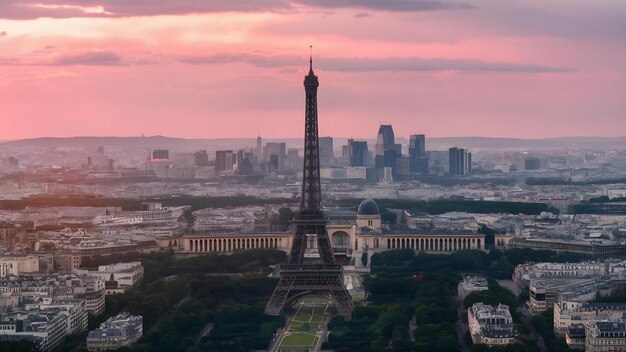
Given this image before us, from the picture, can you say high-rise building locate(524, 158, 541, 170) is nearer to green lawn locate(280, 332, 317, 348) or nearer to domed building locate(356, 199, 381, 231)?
domed building locate(356, 199, 381, 231)

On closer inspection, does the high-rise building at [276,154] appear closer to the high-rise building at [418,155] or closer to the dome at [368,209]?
the high-rise building at [418,155]

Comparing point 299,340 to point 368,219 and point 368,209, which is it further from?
point 368,209

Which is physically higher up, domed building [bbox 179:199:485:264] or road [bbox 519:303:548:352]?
domed building [bbox 179:199:485:264]

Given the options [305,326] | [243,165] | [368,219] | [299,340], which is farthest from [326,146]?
[299,340]

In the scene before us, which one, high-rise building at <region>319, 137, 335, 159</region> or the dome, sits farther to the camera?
high-rise building at <region>319, 137, 335, 159</region>

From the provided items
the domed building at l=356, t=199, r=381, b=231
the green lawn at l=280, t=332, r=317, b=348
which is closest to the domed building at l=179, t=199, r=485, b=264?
the domed building at l=356, t=199, r=381, b=231

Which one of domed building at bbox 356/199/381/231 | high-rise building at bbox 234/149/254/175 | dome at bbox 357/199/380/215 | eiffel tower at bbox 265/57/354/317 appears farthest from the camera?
high-rise building at bbox 234/149/254/175

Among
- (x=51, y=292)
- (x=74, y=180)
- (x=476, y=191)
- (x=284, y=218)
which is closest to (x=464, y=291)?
(x=51, y=292)
